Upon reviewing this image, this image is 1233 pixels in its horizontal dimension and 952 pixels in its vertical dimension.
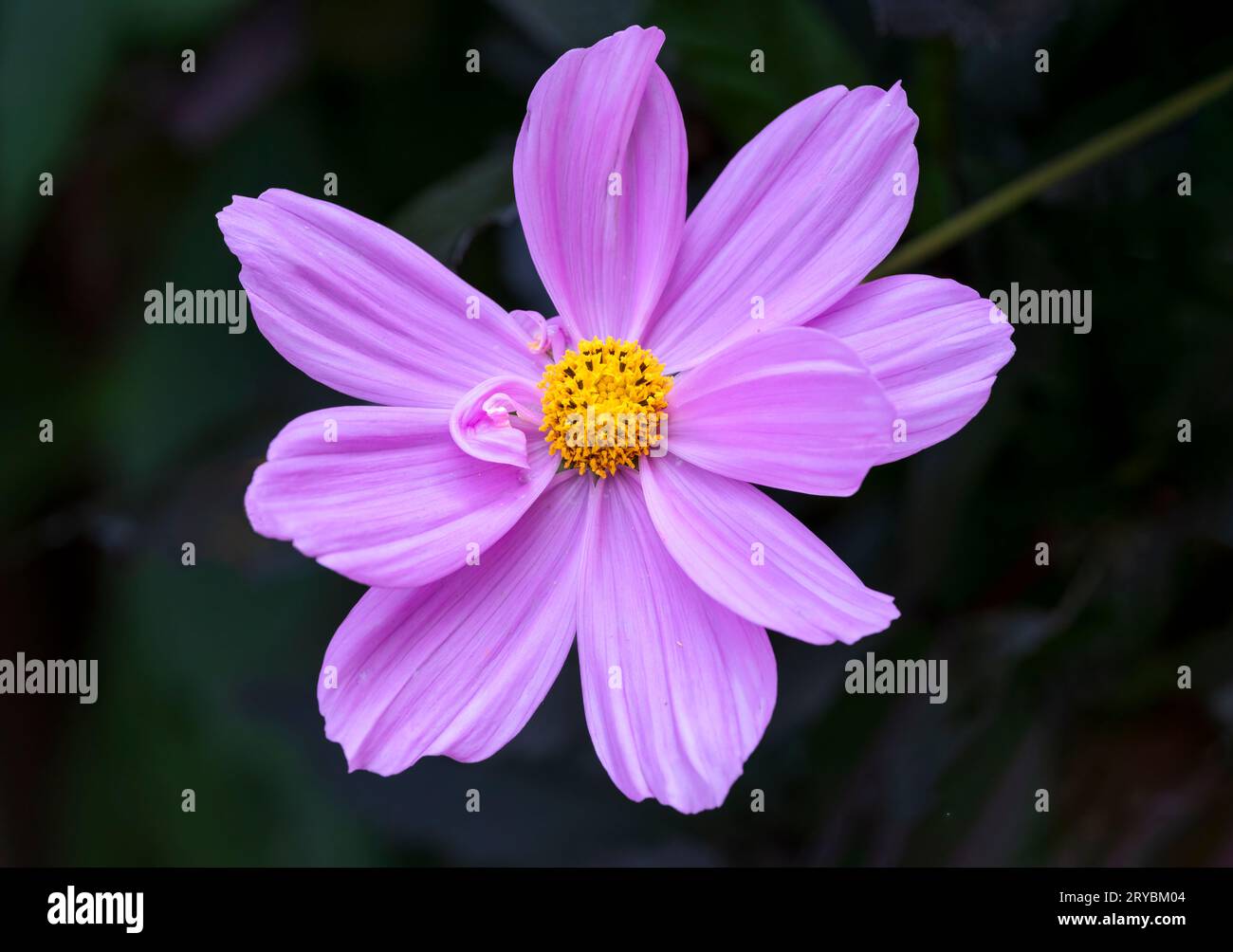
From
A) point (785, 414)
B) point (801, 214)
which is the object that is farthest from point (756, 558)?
point (801, 214)

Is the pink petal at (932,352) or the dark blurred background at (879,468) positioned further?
the dark blurred background at (879,468)

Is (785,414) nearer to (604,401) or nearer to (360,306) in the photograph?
(604,401)

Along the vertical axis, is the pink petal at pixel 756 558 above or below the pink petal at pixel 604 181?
below

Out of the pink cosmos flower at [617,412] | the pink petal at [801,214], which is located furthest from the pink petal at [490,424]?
the pink petal at [801,214]

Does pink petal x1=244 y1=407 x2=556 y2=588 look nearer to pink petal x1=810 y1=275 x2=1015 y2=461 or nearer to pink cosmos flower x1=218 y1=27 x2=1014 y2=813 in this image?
pink cosmos flower x1=218 y1=27 x2=1014 y2=813

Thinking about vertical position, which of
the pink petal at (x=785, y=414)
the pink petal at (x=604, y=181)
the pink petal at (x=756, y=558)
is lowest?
the pink petal at (x=756, y=558)

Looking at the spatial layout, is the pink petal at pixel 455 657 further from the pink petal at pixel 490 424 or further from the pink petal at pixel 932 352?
the pink petal at pixel 932 352
